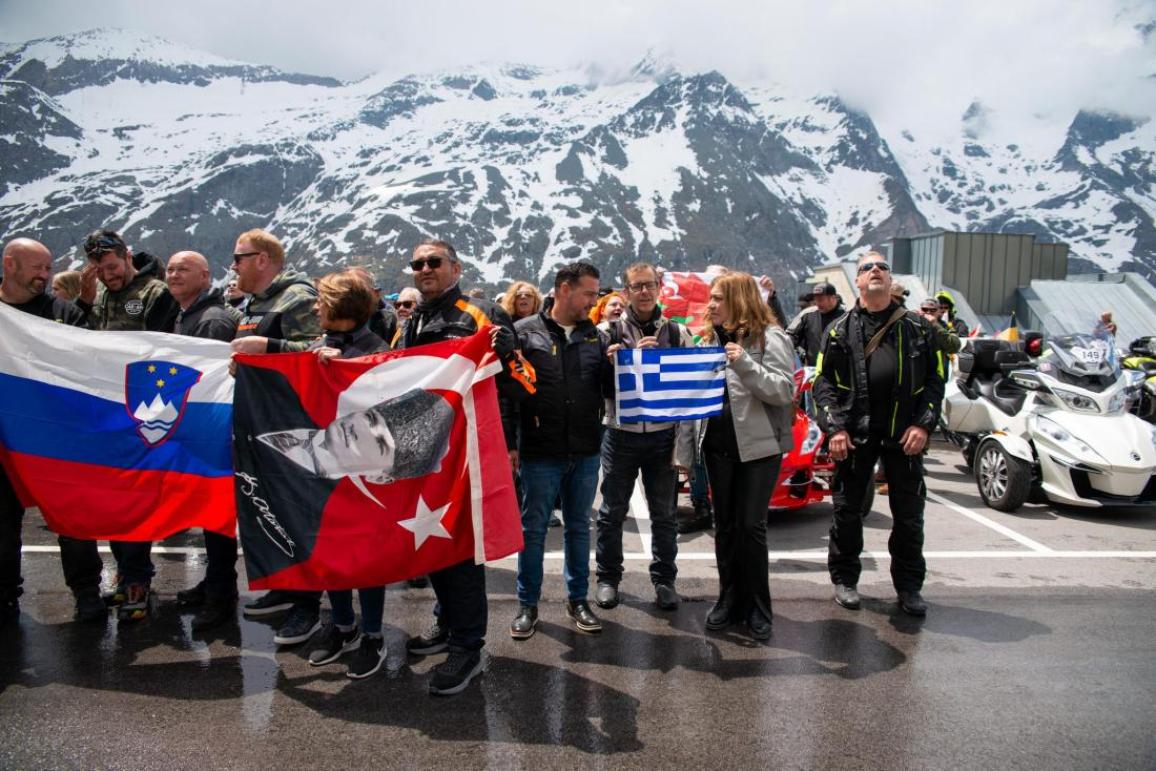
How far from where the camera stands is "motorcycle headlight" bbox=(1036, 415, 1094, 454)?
6997 mm

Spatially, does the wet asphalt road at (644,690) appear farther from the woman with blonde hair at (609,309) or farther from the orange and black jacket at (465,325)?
the woman with blonde hair at (609,309)

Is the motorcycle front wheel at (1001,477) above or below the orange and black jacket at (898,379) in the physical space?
below

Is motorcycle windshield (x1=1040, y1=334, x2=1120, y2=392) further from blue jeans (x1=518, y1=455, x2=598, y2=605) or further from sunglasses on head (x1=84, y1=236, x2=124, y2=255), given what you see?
sunglasses on head (x1=84, y1=236, x2=124, y2=255)

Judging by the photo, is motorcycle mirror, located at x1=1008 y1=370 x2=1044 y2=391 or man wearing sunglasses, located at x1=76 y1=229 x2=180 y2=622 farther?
motorcycle mirror, located at x1=1008 y1=370 x2=1044 y2=391

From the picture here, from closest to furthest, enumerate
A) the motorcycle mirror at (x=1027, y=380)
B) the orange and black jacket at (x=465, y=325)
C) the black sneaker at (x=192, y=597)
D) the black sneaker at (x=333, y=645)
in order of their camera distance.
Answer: the black sneaker at (x=333, y=645) → the orange and black jacket at (x=465, y=325) → the black sneaker at (x=192, y=597) → the motorcycle mirror at (x=1027, y=380)

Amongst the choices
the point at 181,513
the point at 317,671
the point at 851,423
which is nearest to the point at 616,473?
the point at 851,423

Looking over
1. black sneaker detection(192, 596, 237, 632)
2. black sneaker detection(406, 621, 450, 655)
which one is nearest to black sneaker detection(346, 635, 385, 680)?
black sneaker detection(406, 621, 450, 655)

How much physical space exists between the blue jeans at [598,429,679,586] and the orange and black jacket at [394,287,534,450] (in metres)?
0.82

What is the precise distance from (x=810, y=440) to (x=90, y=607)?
555cm

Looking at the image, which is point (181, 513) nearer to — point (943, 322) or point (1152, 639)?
point (1152, 639)

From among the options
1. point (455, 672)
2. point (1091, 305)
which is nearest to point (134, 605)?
point (455, 672)

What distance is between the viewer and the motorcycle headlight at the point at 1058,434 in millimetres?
6997

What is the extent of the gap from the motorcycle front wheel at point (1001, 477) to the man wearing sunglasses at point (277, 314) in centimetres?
616

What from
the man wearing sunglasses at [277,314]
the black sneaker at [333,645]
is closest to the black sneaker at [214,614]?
the man wearing sunglasses at [277,314]
